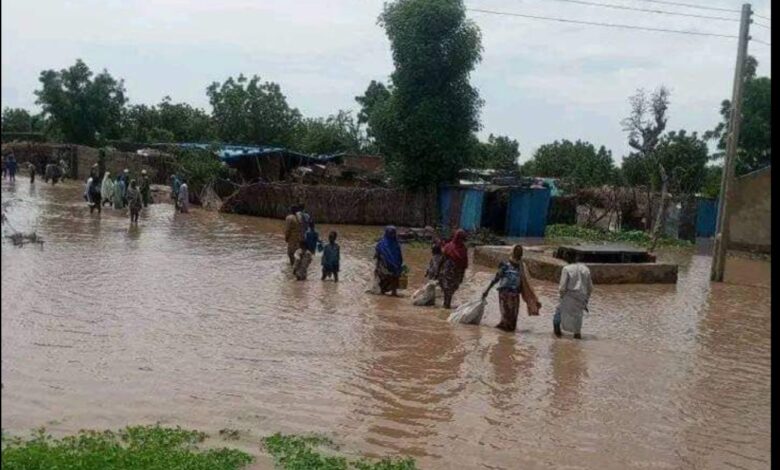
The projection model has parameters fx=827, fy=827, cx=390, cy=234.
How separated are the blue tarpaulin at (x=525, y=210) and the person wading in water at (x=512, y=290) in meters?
19.3

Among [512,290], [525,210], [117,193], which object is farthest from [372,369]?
[525,210]

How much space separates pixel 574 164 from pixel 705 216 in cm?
1417

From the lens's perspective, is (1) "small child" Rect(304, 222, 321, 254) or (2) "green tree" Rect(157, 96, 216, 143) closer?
(1) "small child" Rect(304, 222, 321, 254)

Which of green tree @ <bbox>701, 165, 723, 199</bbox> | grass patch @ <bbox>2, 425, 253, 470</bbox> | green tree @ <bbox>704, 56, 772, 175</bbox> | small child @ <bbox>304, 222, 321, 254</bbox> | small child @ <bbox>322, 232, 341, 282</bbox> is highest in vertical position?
green tree @ <bbox>704, 56, 772, 175</bbox>

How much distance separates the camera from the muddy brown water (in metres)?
6.57

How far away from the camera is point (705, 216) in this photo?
3444 centimetres

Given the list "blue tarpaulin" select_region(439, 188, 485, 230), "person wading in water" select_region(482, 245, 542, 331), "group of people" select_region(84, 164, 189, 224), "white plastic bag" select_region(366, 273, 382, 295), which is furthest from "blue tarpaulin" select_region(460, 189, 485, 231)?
"person wading in water" select_region(482, 245, 542, 331)

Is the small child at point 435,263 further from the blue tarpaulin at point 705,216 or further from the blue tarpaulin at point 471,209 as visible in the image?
the blue tarpaulin at point 705,216

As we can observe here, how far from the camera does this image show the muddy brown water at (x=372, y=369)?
6.57m

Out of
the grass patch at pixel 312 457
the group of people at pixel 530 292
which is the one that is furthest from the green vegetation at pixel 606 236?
the grass patch at pixel 312 457

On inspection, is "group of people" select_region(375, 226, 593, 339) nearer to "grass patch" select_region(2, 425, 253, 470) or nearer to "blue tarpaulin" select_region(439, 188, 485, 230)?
"grass patch" select_region(2, 425, 253, 470)

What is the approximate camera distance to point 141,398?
685cm

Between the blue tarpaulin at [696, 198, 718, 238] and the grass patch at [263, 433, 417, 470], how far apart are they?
30658 mm

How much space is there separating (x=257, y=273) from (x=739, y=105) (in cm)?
1033
